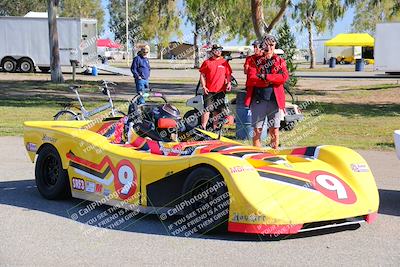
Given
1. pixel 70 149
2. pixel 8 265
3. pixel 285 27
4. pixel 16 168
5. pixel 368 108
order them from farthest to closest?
pixel 285 27 → pixel 368 108 → pixel 16 168 → pixel 70 149 → pixel 8 265

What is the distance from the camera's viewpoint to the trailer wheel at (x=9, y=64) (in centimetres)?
3853

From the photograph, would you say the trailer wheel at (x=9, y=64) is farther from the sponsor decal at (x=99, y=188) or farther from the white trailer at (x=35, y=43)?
the sponsor decal at (x=99, y=188)

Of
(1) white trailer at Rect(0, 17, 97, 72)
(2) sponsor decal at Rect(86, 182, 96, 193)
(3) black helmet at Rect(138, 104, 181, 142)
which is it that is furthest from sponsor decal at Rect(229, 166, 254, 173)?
(1) white trailer at Rect(0, 17, 97, 72)

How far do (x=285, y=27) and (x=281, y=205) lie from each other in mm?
19477

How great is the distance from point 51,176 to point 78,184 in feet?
2.12

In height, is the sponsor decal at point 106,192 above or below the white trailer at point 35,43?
below

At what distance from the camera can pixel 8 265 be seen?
538 centimetres

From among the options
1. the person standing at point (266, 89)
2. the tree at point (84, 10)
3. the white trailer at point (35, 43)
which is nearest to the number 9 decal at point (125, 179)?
the person standing at point (266, 89)

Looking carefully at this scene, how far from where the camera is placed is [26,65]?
126 feet

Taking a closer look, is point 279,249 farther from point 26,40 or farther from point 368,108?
→ point 26,40

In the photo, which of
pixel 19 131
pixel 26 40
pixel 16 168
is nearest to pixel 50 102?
pixel 19 131

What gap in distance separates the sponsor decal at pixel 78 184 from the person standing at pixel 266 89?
2.83 m

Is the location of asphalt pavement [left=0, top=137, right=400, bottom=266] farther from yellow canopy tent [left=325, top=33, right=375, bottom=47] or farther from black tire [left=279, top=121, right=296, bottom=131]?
yellow canopy tent [left=325, top=33, right=375, bottom=47]

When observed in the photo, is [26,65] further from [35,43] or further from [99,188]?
[99,188]
